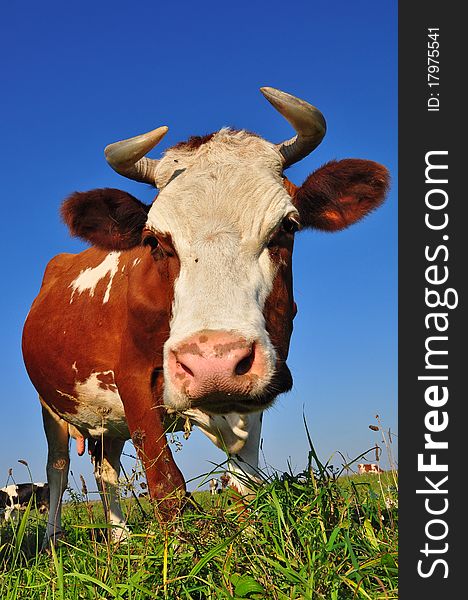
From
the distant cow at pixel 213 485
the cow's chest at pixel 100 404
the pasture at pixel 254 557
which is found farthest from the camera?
the cow's chest at pixel 100 404

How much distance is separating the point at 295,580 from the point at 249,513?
751 mm

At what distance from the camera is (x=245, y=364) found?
14.0 feet

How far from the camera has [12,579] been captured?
172 inches

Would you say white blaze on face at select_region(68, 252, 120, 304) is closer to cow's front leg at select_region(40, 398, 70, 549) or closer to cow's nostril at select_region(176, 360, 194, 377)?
cow's front leg at select_region(40, 398, 70, 549)

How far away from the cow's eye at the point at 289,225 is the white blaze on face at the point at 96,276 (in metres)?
2.60

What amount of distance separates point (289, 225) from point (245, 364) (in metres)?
1.72

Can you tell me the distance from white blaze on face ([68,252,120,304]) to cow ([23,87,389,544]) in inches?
1.3

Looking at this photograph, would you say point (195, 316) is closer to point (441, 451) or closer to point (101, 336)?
point (441, 451)

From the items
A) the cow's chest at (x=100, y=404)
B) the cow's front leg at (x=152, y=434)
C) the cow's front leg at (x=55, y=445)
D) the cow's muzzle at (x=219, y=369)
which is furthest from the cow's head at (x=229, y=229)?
the cow's front leg at (x=55, y=445)

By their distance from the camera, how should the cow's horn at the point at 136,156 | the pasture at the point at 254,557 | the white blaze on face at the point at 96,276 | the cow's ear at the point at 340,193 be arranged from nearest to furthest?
the pasture at the point at 254,557, the cow's horn at the point at 136,156, the cow's ear at the point at 340,193, the white blaze on face at the point at 96,276

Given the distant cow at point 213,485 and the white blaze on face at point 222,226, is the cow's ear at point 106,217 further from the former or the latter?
the distant cow at point 213,485

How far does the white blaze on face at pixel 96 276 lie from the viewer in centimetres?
785

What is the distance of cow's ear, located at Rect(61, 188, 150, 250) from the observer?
6562mm

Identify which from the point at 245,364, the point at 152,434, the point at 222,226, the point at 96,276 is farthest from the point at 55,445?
the point at 245,364
